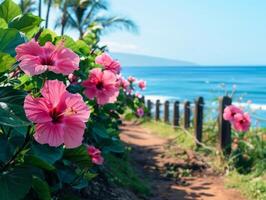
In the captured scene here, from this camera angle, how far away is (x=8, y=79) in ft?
6.93

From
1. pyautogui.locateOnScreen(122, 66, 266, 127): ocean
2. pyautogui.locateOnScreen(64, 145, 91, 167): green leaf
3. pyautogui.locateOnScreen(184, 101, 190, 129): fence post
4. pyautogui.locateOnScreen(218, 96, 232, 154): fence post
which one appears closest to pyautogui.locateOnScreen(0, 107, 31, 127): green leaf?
pyautogui.locateOnScreen(64, 145, 91, 167): green leaf

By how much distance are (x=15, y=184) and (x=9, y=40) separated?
53 centimetres

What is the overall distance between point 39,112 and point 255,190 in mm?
4588

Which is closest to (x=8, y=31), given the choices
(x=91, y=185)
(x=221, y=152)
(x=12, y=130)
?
(x=12, y=130)

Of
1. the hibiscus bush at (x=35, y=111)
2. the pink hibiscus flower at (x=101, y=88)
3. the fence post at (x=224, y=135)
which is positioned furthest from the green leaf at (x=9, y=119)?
the fence post at (x=224, y=135)

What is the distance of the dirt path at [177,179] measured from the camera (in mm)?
5895

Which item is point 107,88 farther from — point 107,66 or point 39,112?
point 39,112

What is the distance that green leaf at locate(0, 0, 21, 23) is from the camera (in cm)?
227

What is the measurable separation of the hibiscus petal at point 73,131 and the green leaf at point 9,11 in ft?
2.63

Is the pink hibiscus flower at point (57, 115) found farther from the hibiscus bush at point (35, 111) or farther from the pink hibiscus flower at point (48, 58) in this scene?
the pink hibiscus flower at point (48, 58)

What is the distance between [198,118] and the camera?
9836 millimetres

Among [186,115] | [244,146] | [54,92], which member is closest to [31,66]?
[54,92]

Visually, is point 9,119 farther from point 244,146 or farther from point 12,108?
point 244,146

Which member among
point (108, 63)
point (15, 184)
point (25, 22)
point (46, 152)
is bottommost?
point (15, 184)
